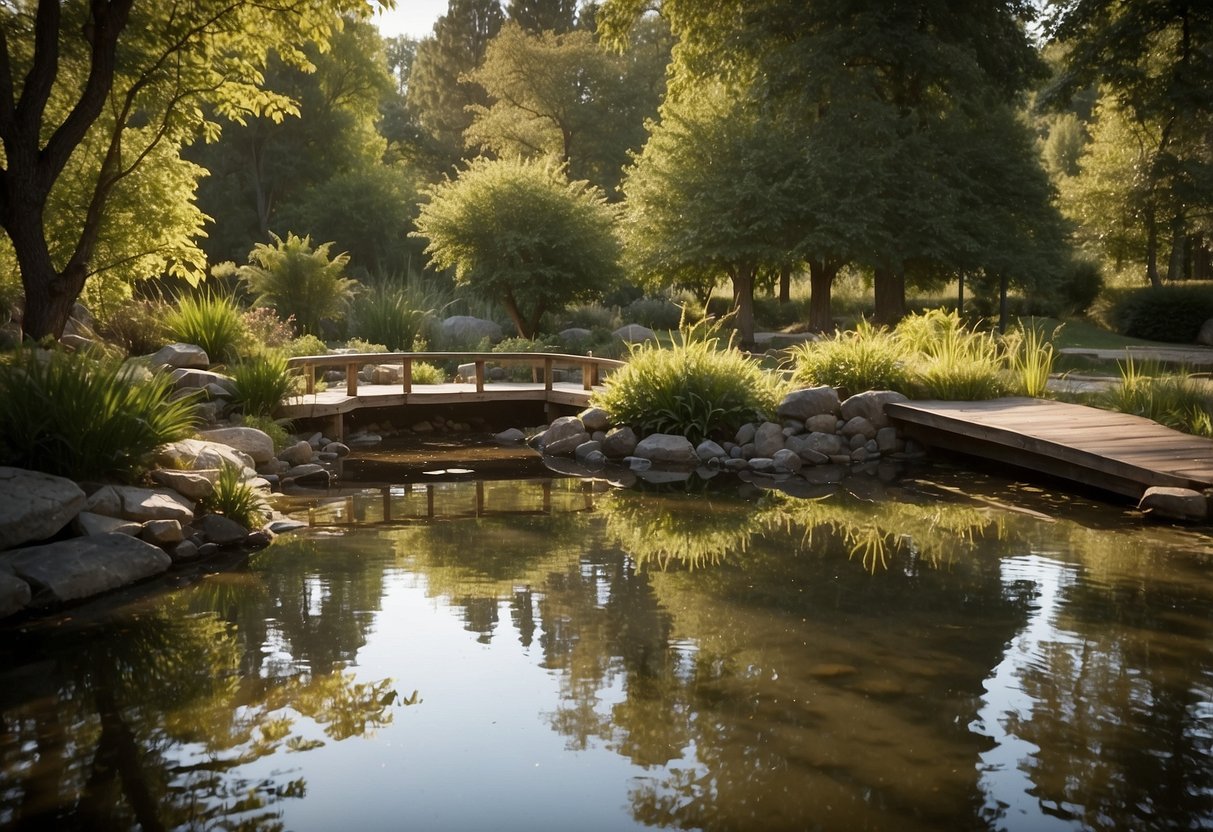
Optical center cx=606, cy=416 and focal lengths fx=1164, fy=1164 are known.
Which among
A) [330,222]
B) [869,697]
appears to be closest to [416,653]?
[869,697]

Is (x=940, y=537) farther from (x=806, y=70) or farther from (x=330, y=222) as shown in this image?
(x=330, y=222)

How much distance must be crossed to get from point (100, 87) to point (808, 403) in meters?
7.74

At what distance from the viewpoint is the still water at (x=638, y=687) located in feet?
13.2

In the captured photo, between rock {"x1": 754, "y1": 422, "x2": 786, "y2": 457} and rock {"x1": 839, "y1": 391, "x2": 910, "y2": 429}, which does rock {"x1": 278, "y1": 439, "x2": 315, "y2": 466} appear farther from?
rock {"x1": 839, "y1": 391, "x2": 910, "y2": 429}

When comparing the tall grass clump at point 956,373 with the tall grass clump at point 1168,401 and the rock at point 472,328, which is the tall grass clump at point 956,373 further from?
the rock at point 472,328

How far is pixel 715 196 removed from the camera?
19.8 meters

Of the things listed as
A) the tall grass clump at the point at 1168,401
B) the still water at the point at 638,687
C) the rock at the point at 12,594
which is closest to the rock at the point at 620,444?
the still water at the point at 638,687

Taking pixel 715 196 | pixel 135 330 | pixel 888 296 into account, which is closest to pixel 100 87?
pixel 135 330

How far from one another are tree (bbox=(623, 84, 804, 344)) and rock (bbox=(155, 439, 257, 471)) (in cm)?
1158

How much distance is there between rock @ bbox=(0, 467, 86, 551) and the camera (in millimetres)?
6809

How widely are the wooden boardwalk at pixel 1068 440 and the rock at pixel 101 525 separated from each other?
6.97 meters

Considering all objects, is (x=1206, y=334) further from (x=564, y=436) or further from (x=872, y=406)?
(x=564, y=436)

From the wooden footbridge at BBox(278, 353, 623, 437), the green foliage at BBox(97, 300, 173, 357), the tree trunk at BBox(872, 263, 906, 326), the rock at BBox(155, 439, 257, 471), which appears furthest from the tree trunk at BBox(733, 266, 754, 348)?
the rock at BBox(155, 439, 257, 471)

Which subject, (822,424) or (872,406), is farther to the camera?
(872,406)
